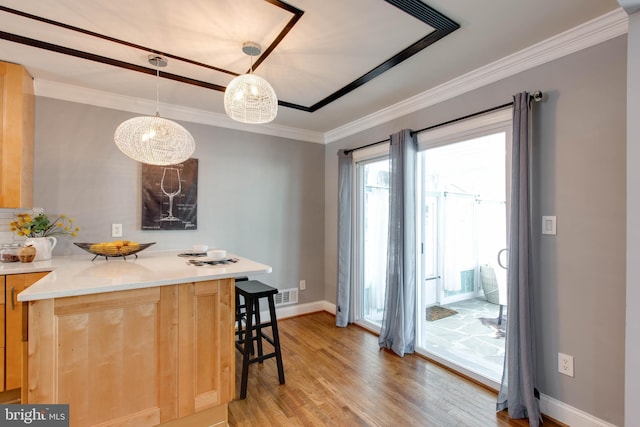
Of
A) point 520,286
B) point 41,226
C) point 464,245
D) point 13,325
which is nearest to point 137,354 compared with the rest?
point 13,325

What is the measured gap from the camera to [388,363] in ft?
8.87

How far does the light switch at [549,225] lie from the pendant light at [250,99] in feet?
6.32

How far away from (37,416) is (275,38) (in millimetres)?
2451

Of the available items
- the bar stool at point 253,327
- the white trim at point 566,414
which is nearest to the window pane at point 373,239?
the bar stool at point 253,327

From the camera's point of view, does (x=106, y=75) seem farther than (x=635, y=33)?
Yes

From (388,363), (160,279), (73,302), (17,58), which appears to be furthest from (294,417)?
(17,58)

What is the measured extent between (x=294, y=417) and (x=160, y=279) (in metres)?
1.27

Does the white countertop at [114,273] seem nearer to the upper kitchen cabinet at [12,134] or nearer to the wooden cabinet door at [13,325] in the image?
the wooden cabinet door at [13,325]

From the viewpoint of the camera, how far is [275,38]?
197 centimetres

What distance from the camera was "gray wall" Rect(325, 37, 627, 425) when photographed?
1.72 m

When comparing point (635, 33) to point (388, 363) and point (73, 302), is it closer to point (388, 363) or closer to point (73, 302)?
point (388, 363)

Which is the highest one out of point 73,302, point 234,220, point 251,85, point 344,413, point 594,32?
point 594,32

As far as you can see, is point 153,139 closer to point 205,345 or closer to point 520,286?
point 205,345

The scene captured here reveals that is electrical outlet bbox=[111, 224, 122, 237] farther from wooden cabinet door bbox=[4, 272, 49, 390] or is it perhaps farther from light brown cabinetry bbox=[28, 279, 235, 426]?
light brown cabinetry bbox=[28, 279, 235, 426]
